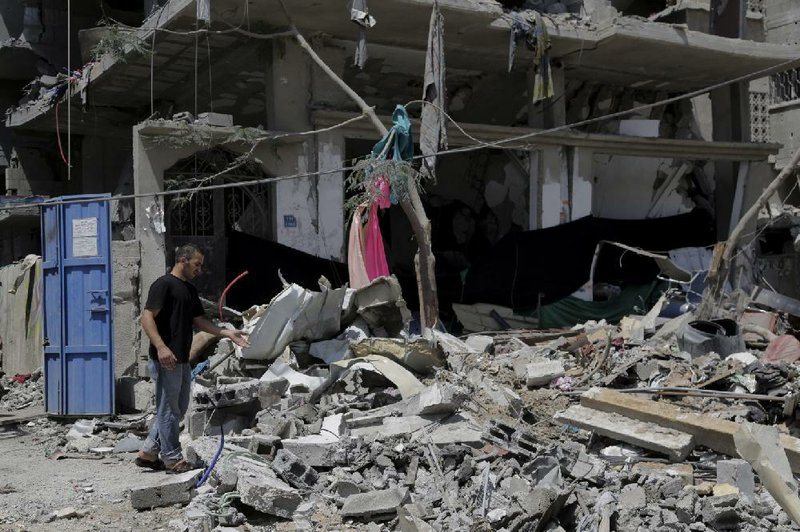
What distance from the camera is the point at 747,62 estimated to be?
51.5 feet

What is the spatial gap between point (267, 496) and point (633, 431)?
3.20 m

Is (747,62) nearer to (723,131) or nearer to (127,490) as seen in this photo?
(723,131)

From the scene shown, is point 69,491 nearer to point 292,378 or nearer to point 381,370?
point 292,378

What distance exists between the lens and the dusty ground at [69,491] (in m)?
5.54

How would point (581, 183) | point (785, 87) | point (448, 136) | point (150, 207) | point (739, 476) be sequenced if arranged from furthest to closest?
point (785, 87), point (581, 183), point (448, 136), point (150, 207), point (739, 476)

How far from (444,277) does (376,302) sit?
6.12 metres

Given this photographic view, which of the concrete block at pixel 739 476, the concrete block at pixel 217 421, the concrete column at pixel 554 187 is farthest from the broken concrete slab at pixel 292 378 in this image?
the concrete column at pixel 554 187

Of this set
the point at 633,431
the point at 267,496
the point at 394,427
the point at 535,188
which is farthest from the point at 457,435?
the point at 535,188

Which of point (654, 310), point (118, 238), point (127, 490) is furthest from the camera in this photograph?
point (118, 238)

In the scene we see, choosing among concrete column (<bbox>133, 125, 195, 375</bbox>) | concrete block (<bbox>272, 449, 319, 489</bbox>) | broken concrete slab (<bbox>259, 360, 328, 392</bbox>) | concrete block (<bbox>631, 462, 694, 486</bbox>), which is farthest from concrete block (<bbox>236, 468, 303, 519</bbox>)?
concrete column (<bbox>133, 125, 195, 375</bbox>)

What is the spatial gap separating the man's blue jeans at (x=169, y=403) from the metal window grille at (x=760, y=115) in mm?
20702

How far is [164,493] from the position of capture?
5766mm

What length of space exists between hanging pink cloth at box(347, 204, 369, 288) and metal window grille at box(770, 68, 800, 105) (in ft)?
54.8

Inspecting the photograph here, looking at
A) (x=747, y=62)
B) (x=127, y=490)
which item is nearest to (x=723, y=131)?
(x=747, y=62)
